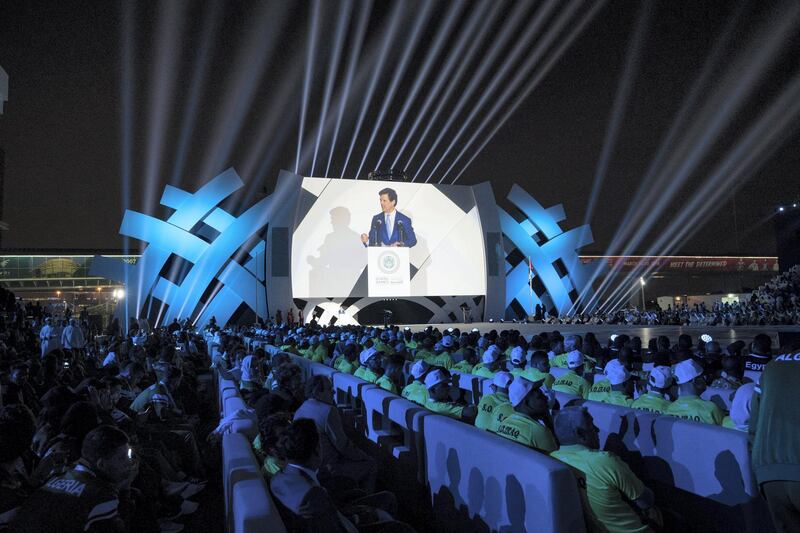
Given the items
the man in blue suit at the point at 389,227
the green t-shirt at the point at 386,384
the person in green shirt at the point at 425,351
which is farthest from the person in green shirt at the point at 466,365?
the man in blue suit at the point at 389,227

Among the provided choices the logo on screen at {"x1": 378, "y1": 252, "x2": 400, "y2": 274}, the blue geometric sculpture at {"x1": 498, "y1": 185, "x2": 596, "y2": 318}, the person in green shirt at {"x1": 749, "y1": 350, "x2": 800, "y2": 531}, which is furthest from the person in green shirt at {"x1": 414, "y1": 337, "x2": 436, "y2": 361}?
the blue geometric sculpture at {"x1": 498, "y1": 185, "x2": 596, "y2": 318}

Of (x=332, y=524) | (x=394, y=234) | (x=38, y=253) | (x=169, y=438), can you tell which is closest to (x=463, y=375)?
(x=169, y=438)

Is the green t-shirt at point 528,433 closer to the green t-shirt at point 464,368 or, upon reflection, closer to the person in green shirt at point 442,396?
the person in green shirt at point 442,396

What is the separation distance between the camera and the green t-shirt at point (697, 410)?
4015mm

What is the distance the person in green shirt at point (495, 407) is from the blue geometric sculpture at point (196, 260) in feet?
98.7

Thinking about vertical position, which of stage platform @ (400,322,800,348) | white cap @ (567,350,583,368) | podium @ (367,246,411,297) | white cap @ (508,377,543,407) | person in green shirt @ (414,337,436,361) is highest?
podium @ (367,246,411,297)

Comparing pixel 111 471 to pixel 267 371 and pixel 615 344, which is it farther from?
pixel 615 344

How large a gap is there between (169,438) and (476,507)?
340 centimetres

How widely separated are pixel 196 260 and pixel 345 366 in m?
26.5

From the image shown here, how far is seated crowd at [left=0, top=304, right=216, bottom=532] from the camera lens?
7.85 ft

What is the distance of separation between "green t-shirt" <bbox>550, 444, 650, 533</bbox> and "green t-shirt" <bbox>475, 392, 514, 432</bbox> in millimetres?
1157

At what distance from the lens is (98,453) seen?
267cm

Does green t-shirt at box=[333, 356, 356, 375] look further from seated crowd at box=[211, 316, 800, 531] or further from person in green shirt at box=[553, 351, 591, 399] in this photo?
person in green shirt at box=[553, 351, 591, 399]

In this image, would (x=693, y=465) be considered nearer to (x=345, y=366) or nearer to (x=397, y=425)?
(x=397, y=425)
